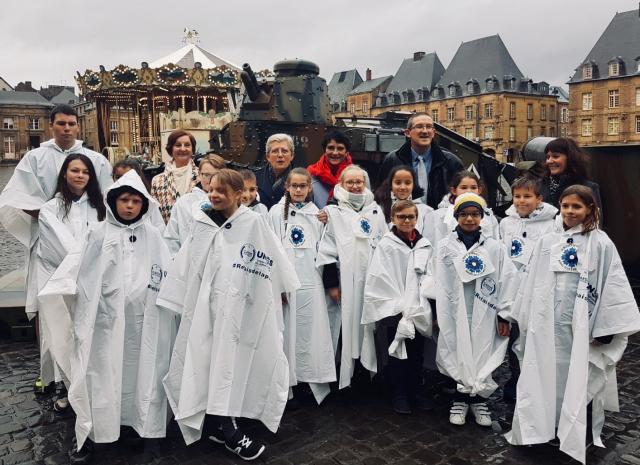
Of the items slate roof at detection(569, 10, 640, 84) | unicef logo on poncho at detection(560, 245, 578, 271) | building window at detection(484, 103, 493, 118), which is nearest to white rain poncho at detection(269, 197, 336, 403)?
unicef logo on poncho at detection(560, 245, 578, 271)

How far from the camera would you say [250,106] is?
36.3 ft

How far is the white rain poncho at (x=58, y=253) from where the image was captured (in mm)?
4203

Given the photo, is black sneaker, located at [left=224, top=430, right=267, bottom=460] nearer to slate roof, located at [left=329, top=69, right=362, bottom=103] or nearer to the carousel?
the carousel

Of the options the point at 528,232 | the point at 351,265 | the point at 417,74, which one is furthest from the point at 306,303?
the point at 417,74

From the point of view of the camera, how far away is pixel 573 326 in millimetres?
3836

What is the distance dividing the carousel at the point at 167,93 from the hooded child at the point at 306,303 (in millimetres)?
18933

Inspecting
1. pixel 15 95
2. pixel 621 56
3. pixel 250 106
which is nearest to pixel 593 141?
pixel 621 56

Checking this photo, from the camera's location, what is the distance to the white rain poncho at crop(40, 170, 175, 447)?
3795 millimetres

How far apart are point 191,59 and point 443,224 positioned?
23.1 metres

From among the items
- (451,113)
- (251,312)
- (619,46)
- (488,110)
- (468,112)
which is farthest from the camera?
(451,113)

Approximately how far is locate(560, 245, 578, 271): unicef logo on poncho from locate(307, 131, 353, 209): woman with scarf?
2.12 meters

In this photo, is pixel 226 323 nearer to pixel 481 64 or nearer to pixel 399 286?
pixel 399 286

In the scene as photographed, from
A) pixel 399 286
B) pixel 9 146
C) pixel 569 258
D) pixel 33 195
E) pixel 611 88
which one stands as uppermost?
pixel 611 88

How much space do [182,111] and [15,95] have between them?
223ft
